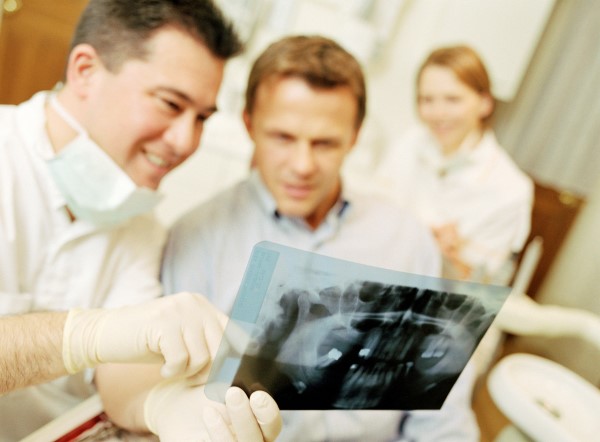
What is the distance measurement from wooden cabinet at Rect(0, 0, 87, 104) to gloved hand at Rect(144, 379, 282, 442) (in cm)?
129

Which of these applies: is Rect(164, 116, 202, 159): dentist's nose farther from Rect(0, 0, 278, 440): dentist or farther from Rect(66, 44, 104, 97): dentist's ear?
Rect(66, 44, 104, 97): dentist's ear

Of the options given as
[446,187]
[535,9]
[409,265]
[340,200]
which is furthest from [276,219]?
[535,9]

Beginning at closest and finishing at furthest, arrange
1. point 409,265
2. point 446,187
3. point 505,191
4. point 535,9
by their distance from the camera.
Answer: point 409,265 → point 505,191 → point 446,187 → point 535,9

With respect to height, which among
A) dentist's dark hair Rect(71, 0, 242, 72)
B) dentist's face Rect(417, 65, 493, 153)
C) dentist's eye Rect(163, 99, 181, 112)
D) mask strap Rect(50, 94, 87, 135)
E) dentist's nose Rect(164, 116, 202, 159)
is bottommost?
mask strap Rect(50, 94, 87, 135)

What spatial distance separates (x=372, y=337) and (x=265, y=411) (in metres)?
0.16

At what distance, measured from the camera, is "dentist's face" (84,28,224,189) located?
0.87 meters

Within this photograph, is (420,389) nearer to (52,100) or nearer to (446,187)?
(52,100)

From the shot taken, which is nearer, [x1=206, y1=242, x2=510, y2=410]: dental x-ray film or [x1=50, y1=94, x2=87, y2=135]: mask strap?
[x1=206, y1=242, x2=510, y2=410]: dental x-ray film

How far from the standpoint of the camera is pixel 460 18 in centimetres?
243

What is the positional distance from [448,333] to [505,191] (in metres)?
1.37

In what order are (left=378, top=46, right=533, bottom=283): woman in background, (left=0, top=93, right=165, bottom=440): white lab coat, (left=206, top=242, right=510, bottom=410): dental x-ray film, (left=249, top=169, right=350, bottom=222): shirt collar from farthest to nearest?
1. (left=378, top=46, right=533, bottom=283): woman in background
2. (left=249, top=169, right=350, bottom=222): shirt collar
3. (left=0, top=93, right=165, bottom=440): white lab coat
4. (left=206, top=242, right=510, bottom=410): dental x-ray film

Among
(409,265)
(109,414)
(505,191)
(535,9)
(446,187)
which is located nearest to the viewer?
(109,414)

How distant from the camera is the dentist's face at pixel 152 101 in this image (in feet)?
2.87

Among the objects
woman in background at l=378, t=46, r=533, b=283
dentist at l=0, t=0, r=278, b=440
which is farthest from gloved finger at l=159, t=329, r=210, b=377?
woman in background at l=378, t=46, r=533, b=283
